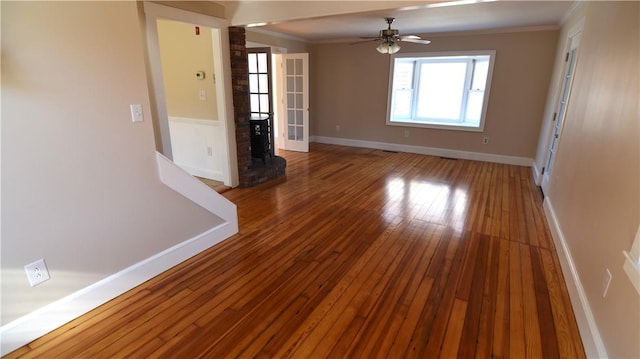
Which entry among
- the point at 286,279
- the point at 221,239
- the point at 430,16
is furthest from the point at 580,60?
the point at 221,239

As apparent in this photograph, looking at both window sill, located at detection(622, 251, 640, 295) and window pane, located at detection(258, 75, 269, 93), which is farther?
window pane, located at detection(258, 75, 269, 93)

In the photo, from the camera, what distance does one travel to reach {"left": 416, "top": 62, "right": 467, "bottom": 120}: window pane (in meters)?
6.20

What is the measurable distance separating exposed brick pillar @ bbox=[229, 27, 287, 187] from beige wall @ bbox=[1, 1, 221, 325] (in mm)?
2027

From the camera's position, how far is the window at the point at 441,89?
5.92 meters

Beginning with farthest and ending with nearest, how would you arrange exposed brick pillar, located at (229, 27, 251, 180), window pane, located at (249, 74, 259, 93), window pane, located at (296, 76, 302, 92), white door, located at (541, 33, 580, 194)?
window pane, located at (296, 76, 302, 92), window pane, located at (249, 74, 259, 93), exposed brick pillar, located at (229, 27, 251, 180), white door, located at (541, 33, 580, 194)

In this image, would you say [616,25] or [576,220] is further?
[576,220]

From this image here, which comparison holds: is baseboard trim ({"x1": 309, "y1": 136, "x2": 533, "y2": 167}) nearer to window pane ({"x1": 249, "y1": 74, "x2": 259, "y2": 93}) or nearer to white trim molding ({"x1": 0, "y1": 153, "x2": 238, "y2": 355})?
window pane ({"x1": 249, "y1": 74, "x2": 259, "y2": 93})

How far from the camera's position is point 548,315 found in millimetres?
2035

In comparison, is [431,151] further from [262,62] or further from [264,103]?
[262,62]

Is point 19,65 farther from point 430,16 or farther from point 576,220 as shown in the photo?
point 430,16

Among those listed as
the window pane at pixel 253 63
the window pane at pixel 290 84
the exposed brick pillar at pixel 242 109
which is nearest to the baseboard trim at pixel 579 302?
the exposed brick pillar at pixel 242 109

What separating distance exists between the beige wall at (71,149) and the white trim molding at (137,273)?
0.05 m

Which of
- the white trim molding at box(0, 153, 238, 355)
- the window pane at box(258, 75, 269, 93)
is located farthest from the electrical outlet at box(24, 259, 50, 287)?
the window pane at box(258, 75, 269, 93)

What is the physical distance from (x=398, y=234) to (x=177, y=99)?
11.7 ft
